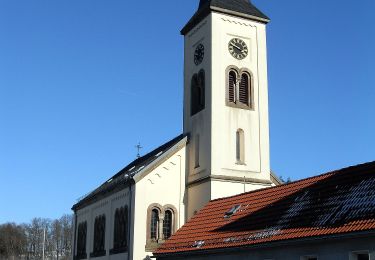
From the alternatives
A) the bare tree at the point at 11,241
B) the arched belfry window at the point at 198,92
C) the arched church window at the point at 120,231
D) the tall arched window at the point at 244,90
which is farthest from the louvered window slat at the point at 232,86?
Answer: the bare tree at the point at 11,241

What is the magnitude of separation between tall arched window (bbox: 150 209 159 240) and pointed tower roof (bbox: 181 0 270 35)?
1273 cm

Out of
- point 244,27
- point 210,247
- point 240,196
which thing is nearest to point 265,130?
point 244,27

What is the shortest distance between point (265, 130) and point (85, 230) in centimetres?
1768

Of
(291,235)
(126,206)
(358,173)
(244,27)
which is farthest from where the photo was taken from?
(244,27)

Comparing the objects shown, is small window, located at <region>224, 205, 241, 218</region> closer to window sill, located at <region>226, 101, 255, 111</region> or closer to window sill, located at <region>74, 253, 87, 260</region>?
window sill, located at <region>226, 101, 255, 111</region>

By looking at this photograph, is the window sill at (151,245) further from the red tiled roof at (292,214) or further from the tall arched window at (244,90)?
the tall arched window at (244,90)

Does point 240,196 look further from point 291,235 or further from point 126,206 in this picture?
point 126,206

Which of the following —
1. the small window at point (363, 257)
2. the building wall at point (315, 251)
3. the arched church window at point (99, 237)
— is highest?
the arched church window at point (99, 237)

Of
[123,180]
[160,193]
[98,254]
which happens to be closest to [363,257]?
[160,193]

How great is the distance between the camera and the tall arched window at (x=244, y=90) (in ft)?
113

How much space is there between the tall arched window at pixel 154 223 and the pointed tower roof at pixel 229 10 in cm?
1273

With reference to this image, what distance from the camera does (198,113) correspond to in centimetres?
3466

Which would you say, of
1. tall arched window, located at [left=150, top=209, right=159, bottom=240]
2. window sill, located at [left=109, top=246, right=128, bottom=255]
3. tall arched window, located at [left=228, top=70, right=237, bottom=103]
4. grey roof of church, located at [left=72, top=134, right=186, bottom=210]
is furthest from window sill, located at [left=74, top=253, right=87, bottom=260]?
tall arched window, located at [left=228, top=70, right=237, bottom=103]

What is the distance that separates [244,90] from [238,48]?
2.68 meters
